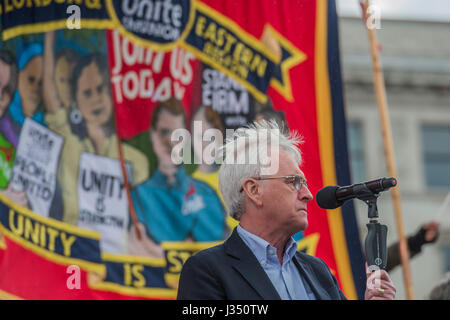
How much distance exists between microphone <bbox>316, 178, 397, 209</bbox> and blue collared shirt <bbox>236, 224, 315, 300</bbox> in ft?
0.87

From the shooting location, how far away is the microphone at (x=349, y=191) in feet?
8.52

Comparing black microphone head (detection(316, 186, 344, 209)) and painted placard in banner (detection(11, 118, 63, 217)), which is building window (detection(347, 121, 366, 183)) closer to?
painted placard in banner (detection(11, 118, 63, 217))

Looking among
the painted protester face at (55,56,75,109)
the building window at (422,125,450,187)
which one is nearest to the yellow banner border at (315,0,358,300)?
the painted protester face at (55,56,75,109)

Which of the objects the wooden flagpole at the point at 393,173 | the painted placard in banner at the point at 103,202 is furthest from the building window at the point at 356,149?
the painted placard in banner at the point at 103,202

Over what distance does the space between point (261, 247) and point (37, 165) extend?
114 inches

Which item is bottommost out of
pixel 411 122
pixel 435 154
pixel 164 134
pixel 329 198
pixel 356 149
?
pixel 435 154

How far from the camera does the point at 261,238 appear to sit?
9.50ft

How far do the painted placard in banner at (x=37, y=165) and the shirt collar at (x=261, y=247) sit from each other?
2.74m

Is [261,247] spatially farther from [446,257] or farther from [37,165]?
[446,257]

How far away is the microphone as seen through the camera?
260 cm

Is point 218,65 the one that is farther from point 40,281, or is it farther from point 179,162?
point 40,281

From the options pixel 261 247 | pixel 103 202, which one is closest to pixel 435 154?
pixel 103 202
